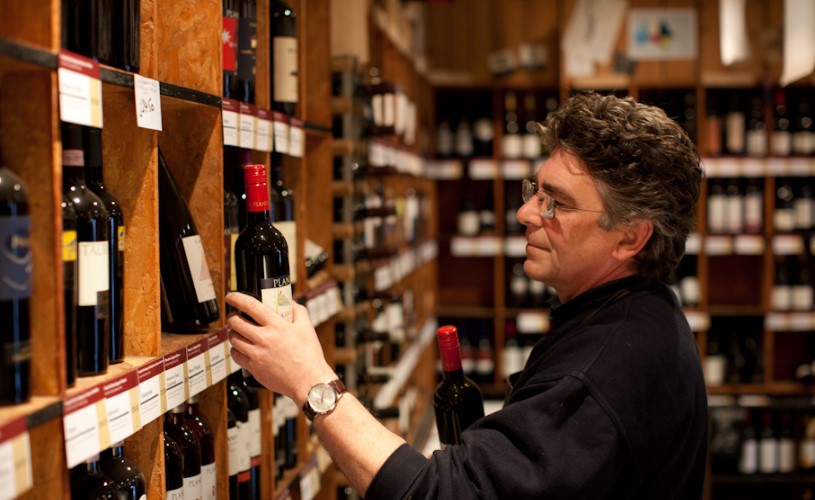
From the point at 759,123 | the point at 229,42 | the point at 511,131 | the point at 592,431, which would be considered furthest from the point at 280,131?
the point at 759,123

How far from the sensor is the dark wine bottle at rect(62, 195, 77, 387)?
129cm

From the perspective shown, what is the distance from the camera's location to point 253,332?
1553 mm

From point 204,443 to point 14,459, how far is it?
81 centimetres

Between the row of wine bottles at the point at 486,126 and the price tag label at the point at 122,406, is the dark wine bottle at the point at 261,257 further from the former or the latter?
the row of wine bottles at the point at 486,126

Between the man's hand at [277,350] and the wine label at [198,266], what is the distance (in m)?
0.33

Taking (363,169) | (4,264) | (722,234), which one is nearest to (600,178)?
(4,264)

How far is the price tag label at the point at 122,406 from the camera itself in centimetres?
135

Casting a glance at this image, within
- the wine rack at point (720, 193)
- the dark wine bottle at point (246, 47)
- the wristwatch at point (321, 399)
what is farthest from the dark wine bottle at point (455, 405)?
the wine rack at point (720, 193)

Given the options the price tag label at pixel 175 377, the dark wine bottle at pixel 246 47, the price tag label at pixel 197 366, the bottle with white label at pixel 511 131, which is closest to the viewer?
the price tag label at pixel 175 377

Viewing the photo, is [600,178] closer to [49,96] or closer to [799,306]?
[49,96]

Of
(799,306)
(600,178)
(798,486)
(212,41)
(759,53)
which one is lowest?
(798,486)

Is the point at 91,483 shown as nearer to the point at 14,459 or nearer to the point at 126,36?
the point at 14,459

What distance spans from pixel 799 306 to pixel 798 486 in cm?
120

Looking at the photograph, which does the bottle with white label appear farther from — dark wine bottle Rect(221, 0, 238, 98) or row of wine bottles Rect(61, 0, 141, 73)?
row of wine bottles Rect(61, 0, 141, 73)
